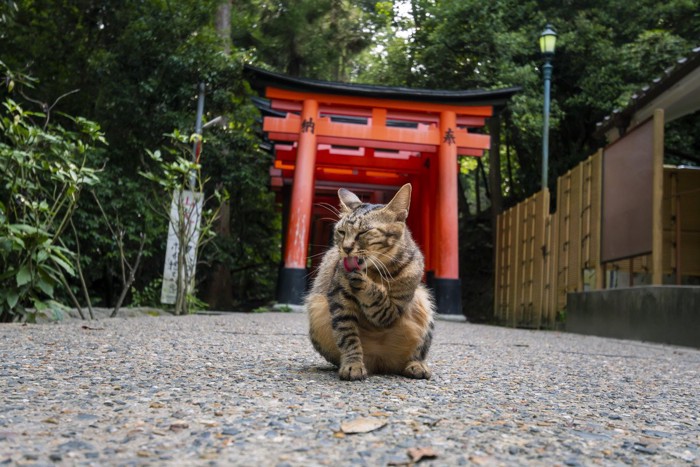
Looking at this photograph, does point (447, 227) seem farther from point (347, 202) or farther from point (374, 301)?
point (374, 301)

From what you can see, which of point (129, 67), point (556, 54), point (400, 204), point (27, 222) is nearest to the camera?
point (400, 204)

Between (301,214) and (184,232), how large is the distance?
3.21 m

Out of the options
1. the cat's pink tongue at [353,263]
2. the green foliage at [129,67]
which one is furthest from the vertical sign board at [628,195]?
the green foliage at [129,67]

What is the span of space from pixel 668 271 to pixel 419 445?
25.8ft

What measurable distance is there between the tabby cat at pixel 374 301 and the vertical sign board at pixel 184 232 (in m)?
5.17

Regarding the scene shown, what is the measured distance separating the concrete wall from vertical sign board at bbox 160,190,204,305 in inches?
199

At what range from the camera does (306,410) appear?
86.9 inches

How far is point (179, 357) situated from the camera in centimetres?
363

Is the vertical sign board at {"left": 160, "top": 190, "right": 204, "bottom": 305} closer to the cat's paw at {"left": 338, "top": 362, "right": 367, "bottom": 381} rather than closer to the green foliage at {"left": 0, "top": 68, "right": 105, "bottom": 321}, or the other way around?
the green foliage at {"left": 0, "top": 68, "right": 105, "bottom": 321}

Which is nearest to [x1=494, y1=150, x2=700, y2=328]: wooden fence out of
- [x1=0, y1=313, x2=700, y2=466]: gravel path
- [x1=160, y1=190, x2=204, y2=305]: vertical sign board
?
[x1=0, y1=313, x2=700, y2=466]: gravel path

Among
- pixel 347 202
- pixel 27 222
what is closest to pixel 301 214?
pixel 27 222

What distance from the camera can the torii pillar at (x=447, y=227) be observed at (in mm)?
11430

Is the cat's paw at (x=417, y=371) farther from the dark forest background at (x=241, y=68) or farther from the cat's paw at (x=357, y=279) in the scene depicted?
the dark forest background at (x=241, y=68)

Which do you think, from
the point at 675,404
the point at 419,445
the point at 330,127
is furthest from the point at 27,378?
the point at 330,127
